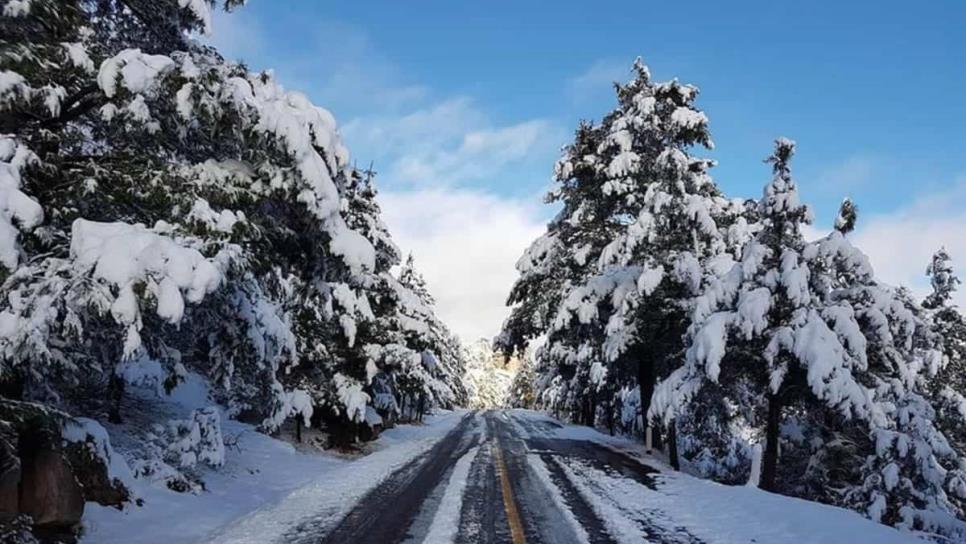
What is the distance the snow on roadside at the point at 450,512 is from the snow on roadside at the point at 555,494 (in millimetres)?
1652

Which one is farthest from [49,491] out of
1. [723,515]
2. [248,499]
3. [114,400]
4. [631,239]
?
[631,239]

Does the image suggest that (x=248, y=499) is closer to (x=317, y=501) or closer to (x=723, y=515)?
(x=317, y=501)

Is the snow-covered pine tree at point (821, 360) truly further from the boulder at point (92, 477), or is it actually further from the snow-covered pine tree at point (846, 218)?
the boulder at point (92, 477)

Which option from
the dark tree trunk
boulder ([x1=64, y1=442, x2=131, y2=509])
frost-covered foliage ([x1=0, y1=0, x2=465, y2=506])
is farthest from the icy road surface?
the dark tree trunk

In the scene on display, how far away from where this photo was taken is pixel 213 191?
7.75 m

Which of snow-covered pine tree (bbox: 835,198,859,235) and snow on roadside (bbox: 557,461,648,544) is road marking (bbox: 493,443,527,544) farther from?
Result: snow-covered pine tree (bbox: 835,198,859,235)

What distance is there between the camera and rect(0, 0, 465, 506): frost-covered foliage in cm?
606

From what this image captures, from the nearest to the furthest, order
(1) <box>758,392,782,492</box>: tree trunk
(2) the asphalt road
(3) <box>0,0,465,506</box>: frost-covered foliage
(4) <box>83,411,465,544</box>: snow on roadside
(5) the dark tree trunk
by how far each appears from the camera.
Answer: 1. (3) <box>0,0,465,506</box>: frost-covered foliage
2. (4) <box>83,411,465,544</box>: snow on roadside
3. (2) the asphalt road
4. (5) the dark tree trunk
5. (1) <box>758,392,782,492</box>: tree trunk

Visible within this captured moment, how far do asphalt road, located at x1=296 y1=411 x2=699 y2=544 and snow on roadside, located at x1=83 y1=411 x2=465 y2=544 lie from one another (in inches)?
25.2

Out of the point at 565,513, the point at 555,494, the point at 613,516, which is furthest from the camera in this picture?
the point at 555,494

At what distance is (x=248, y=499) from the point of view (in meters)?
11.1

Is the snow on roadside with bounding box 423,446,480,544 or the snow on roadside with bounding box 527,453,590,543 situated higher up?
the snow on roadside with bounding box 527,453,590,543

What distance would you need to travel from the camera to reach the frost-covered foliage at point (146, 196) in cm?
606

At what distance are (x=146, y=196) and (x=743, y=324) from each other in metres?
11.3
